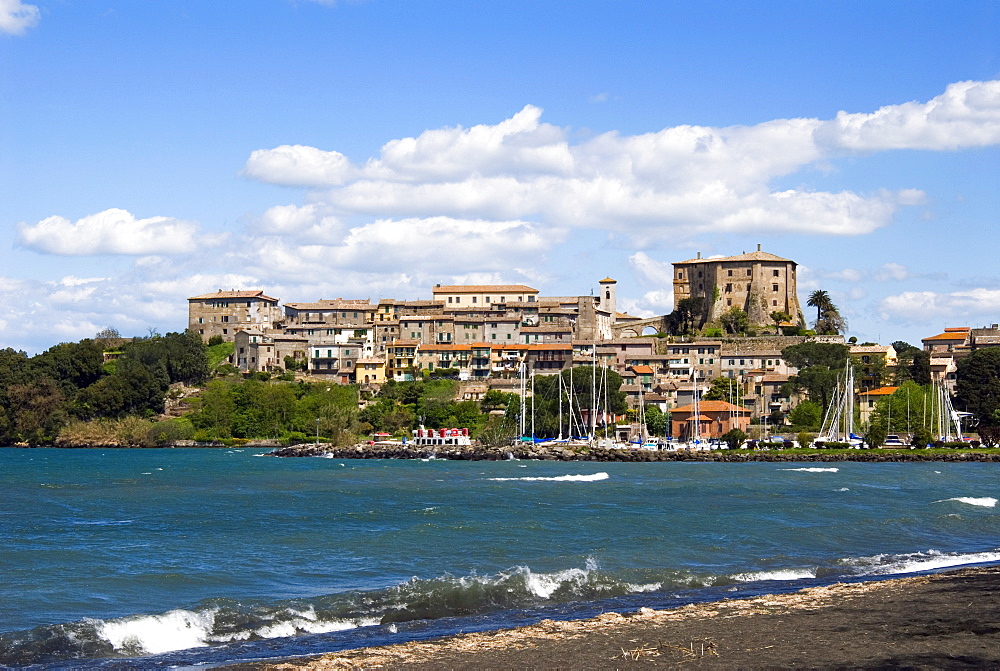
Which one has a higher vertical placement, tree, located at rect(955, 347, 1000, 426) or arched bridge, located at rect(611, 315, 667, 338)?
arched bridge, located at rect(611, 315, 667, 338)

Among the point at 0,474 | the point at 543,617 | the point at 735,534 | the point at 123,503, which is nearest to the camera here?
the point at 543,617

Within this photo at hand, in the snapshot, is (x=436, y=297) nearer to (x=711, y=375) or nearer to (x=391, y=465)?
(x=711, y=375)

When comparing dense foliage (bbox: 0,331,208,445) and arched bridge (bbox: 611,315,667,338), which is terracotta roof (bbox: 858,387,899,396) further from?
dense foliage (bbox: 0,331,208,445)

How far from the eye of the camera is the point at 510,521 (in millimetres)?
42906

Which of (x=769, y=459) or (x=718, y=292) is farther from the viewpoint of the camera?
(x=718, y=292)

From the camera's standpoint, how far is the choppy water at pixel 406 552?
75.6 feet

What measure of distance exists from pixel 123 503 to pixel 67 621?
3226cm

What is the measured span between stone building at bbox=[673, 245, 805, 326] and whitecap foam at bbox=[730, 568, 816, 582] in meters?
107

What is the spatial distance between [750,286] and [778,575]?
109615mm

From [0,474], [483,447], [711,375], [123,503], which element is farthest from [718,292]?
[123,503]

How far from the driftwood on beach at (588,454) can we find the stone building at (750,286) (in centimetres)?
4433

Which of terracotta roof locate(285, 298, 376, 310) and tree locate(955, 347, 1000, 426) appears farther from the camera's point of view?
terracotta roof locate(285, 298, 376, 310)


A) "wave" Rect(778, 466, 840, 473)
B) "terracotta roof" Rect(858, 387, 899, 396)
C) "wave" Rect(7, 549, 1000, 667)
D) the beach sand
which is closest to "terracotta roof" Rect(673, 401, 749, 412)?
"terracotta roof" Rect(858, 387, 899, 396)

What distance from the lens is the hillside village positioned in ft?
402
